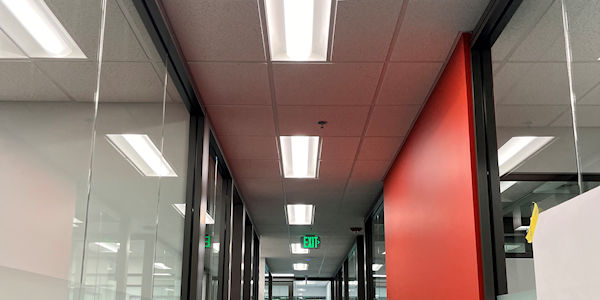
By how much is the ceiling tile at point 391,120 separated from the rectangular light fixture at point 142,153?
2252 mm

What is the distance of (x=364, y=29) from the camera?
411cm

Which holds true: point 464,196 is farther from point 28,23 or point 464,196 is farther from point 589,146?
point 28,23

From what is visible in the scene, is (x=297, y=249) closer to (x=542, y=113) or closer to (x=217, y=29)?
(x=217, y=29)

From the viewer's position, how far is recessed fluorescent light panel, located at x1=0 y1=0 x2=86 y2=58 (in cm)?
192

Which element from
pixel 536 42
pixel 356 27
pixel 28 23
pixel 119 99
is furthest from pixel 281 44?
pixel 28 23

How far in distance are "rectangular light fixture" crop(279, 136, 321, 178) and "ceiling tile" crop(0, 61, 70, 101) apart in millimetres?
4474

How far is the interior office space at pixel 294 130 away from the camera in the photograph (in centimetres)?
207

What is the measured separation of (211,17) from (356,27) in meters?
0.99

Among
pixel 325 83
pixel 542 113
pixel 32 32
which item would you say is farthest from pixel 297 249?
pixel 32 32

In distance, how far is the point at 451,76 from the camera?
4516mm

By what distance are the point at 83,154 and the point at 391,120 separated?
380cm

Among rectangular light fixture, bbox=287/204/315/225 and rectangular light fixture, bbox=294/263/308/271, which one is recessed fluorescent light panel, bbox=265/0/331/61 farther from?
rectangular light fixture, bbox=294/263/308/271

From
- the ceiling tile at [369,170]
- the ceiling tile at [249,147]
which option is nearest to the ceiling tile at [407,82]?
the ceiling tile at [249,147]

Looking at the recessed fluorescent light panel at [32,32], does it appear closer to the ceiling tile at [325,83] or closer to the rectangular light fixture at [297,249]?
the ceiling tile at [325,83]
